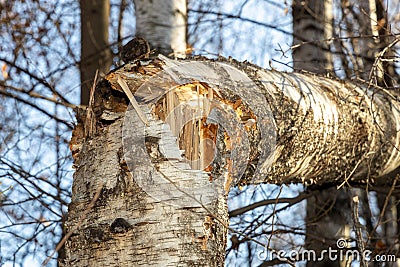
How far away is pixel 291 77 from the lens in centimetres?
230

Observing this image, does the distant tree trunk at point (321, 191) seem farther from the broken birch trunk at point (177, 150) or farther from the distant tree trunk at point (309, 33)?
the broken birch trunk at point (177, 150)

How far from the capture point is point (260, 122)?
6.66 ft

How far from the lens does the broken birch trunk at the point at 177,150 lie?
1644 millimetres

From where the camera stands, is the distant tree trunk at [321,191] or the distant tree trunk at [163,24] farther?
the distant tree trunk at [321,191]

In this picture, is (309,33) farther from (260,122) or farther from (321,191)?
(260,122)

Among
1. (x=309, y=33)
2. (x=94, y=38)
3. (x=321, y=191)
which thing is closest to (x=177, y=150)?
(x=321, y=191)

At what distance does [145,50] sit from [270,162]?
58 cm

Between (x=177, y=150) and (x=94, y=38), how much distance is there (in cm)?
285

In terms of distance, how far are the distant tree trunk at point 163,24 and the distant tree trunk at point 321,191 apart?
819 millimetres

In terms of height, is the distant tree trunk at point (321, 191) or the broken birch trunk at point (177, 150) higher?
the distant tree trunk at point (321, 191)

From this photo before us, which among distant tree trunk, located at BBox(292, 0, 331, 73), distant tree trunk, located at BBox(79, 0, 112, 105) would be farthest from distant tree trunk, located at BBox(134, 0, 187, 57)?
distant tree trunk, located at BBox(79, 0, 112, 105)

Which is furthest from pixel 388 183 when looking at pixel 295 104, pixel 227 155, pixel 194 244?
pixel 194 244

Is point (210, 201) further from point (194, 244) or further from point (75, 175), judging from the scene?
point (75, 175)

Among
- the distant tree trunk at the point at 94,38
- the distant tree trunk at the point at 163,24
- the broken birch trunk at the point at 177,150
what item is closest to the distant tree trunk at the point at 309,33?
the distant tree trunk at the point at 163,24
